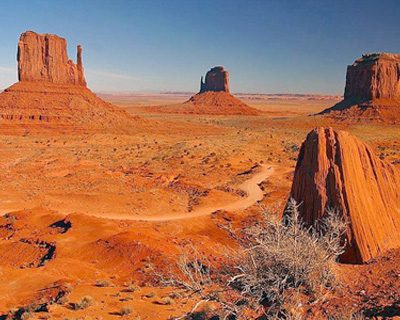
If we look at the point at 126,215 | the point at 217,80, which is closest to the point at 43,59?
the point at 126,215

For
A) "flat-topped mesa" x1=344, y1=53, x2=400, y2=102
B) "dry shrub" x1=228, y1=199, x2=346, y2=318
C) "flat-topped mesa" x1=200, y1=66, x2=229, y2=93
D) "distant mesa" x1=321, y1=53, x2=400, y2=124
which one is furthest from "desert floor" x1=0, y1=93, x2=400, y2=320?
"flat-topped mesa" x1=200, y1=66, x2=229, y2=93

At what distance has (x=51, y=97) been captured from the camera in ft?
237

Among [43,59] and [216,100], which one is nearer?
[43,59]

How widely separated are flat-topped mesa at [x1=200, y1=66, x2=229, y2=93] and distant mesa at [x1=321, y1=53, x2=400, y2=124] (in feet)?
200

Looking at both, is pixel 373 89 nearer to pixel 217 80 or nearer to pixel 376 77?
pixel 376 77

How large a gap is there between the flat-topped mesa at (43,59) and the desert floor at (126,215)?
26.0m

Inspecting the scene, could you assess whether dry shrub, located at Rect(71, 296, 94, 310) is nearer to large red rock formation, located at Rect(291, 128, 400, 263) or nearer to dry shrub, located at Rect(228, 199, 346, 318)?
dry shrub, located at Rect(228, 199, 346, 318)

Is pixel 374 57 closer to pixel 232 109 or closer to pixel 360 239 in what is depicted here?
pixel 232 109

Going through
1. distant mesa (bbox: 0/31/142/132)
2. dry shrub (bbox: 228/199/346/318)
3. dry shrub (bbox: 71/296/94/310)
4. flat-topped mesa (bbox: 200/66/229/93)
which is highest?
flat-topped mesa (bbox: 200/66/229/93)

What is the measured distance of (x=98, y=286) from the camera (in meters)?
11.6

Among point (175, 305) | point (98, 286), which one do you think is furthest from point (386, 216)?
point (98, 286)

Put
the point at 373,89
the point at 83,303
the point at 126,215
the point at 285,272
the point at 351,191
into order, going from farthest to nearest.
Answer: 1. the point at 373,89
2. the point at 126,215
3. the point at 351,191
4. the point at 83,303
5. the point at 285,272

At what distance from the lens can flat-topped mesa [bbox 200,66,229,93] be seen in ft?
494

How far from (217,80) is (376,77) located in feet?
239
